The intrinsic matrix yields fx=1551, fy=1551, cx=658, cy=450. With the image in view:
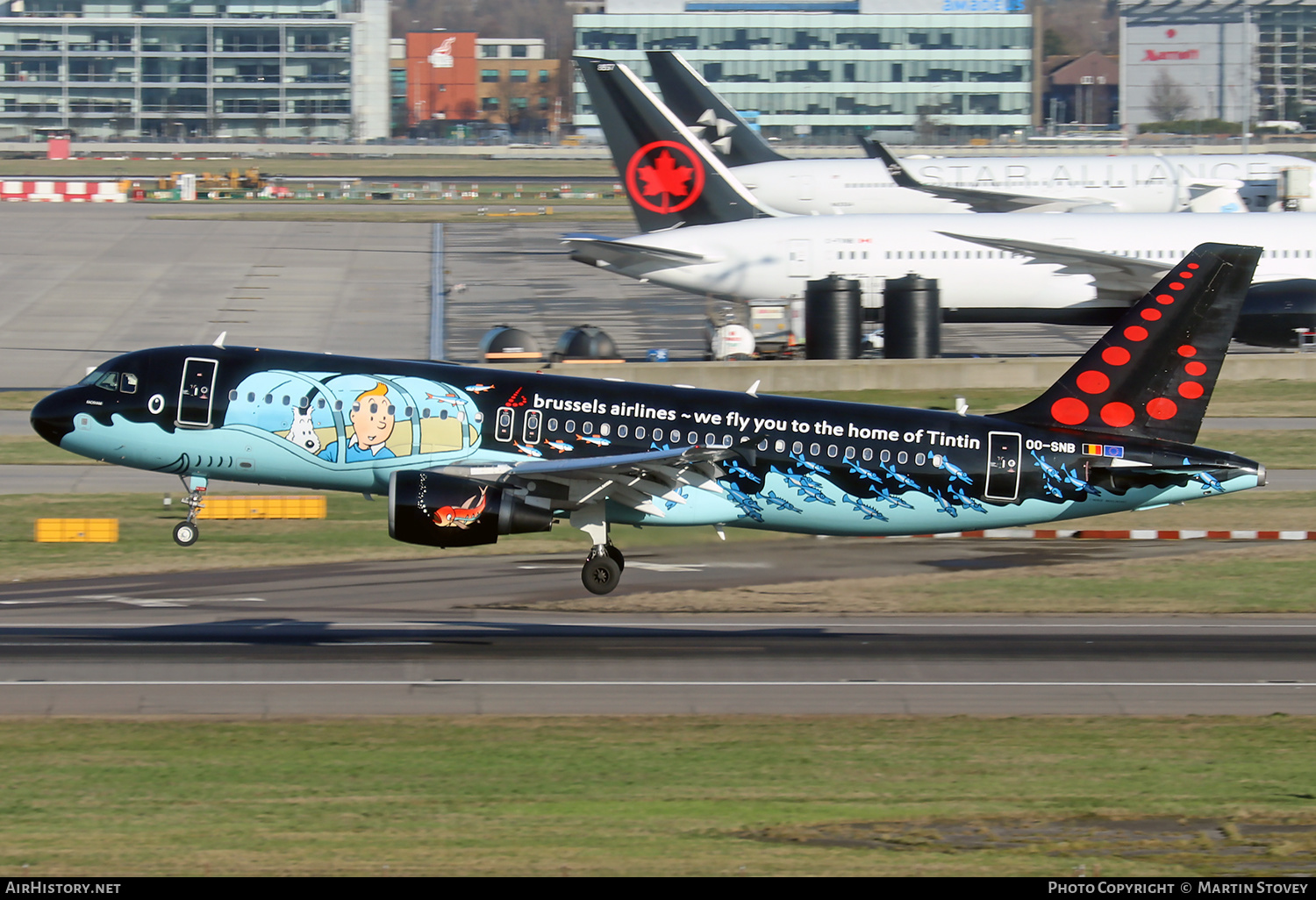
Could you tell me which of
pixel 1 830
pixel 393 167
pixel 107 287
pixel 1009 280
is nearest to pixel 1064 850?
pixel 1 830

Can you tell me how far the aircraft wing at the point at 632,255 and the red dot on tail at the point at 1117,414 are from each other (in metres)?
36.2

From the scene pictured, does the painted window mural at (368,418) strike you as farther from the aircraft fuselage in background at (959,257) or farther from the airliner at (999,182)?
the airliner at (999,182)

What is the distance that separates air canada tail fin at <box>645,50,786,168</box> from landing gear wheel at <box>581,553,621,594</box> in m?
54.6

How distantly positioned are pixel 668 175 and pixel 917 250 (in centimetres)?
1134

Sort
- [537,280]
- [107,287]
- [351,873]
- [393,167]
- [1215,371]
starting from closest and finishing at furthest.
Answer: [351,873], [1215,371], [107,287], [537,280], [393,167]

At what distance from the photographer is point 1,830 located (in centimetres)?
1873

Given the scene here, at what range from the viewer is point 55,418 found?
32.8 metres

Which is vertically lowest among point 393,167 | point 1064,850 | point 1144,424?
Result: point 1064,850

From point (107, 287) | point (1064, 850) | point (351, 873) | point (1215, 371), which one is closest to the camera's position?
point (351, 873)

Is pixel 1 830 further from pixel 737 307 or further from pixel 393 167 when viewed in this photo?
pixel 393 167

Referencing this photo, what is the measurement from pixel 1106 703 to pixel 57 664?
18.0 meters

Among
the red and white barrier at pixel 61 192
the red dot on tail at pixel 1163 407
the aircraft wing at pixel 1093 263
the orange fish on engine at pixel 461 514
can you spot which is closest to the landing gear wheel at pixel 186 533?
the orange fish on engine at pixel 461 514

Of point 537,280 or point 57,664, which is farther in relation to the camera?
point 537,280

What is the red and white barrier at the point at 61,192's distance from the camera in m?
130
